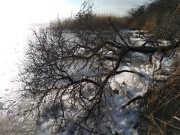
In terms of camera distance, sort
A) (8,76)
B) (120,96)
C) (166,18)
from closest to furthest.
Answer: (166,18) < (120,96) < (8,76)

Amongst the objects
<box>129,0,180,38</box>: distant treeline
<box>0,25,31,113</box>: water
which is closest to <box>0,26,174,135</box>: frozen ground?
<box>0,25,31,113</box>: water

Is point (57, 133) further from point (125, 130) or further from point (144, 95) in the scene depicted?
point (144, 95)

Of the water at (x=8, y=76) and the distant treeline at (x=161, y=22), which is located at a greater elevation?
the distant treeline at (x=161, y=22)

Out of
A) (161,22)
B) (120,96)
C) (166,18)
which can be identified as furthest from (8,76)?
(161,22)

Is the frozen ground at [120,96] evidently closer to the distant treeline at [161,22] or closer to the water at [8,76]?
the water at [8,76]

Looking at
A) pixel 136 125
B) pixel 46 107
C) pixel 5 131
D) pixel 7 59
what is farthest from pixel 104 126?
pixel 7 59

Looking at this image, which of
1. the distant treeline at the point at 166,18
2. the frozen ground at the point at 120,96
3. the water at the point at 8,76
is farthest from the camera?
the water at the point at 8,76

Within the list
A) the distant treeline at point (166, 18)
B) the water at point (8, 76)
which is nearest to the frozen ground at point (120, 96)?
the water at point (8, 76)

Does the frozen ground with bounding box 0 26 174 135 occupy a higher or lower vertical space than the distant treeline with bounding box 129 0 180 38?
lower

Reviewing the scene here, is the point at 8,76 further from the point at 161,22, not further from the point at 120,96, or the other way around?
the point at 161,22

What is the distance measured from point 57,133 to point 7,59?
456cm

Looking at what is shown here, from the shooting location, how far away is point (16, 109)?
3258 millimetres

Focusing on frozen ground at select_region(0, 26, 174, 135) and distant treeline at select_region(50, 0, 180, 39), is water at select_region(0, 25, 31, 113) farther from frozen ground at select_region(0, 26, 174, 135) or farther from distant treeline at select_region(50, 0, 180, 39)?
distant treeline at select_region(50, 0, 180, 39)

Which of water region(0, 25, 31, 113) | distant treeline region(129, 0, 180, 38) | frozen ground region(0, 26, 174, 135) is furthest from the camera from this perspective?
water region(0, 25, 31, 113)
